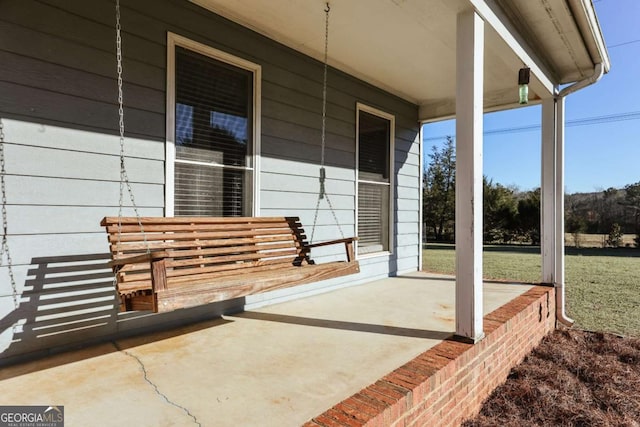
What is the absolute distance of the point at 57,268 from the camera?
2357 mm

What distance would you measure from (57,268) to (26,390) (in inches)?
30.2

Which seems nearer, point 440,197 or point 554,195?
point 554,195

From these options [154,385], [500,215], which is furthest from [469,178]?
[500,215]

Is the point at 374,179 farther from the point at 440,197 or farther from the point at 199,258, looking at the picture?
the point at 440,197

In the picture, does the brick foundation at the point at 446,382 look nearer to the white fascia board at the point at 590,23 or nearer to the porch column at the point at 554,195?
the porch column at the point at 554,195

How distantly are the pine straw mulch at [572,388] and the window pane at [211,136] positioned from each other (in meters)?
2.52

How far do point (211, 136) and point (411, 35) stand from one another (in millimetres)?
2076

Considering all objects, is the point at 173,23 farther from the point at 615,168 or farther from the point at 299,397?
the point at 615,168

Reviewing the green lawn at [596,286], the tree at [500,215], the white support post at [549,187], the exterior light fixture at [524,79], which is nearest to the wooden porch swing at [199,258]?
the exterior light fixture at [524,79]

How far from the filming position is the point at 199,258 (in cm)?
275

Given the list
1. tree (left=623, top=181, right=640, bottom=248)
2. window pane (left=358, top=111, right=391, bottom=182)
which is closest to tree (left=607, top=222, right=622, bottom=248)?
tree (left=623, top=181, right=640, bottom=248)

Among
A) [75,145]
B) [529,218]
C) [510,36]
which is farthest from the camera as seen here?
[529,218]

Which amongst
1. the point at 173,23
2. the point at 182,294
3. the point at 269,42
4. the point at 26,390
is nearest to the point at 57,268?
the point at 26,390

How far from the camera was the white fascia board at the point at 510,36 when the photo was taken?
261 cm
